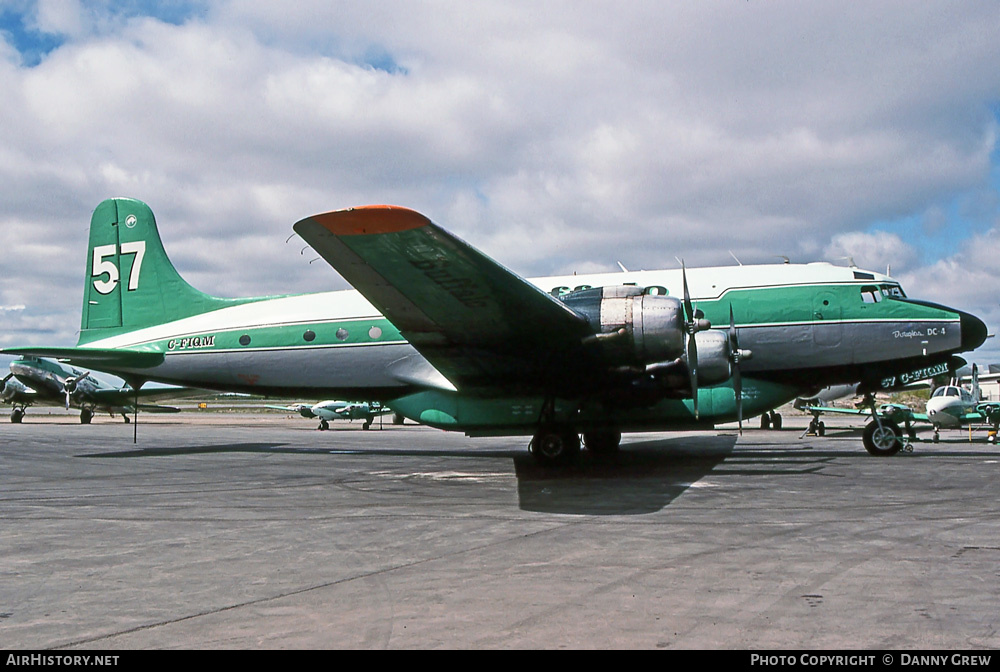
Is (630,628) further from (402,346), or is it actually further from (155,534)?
(402,346)

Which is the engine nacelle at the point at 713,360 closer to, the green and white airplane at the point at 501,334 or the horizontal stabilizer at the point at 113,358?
the green and white airplane at the point at 501,334

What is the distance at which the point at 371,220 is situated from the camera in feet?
28.4

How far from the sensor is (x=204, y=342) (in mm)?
17859

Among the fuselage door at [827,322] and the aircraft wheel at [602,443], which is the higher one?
the fuselage door at [827,322]

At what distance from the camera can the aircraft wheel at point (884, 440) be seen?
15.6 m

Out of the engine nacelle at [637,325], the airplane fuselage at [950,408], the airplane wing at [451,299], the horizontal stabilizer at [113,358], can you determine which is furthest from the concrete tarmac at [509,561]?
the airplane fuselage at [950,408]

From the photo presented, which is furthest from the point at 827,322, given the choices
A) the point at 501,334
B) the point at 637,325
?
the point at 501,334

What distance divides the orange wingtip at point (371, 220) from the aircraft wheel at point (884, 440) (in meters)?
12.1

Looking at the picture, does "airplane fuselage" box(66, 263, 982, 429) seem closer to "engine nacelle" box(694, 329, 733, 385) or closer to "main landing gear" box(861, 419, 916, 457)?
"engine nacelle" box(694, 329, 733, 385)

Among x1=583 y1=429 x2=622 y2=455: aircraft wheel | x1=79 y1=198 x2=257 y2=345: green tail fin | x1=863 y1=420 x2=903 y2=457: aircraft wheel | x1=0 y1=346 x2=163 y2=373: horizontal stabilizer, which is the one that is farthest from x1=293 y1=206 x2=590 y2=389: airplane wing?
x1=79 y1=198 x2=257 y2=345: green tail fin

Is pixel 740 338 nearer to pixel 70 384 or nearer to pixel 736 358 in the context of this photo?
pixel 736 358

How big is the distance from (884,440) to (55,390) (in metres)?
44.6

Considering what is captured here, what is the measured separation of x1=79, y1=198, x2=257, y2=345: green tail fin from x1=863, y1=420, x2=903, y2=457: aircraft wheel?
16.3 meters
